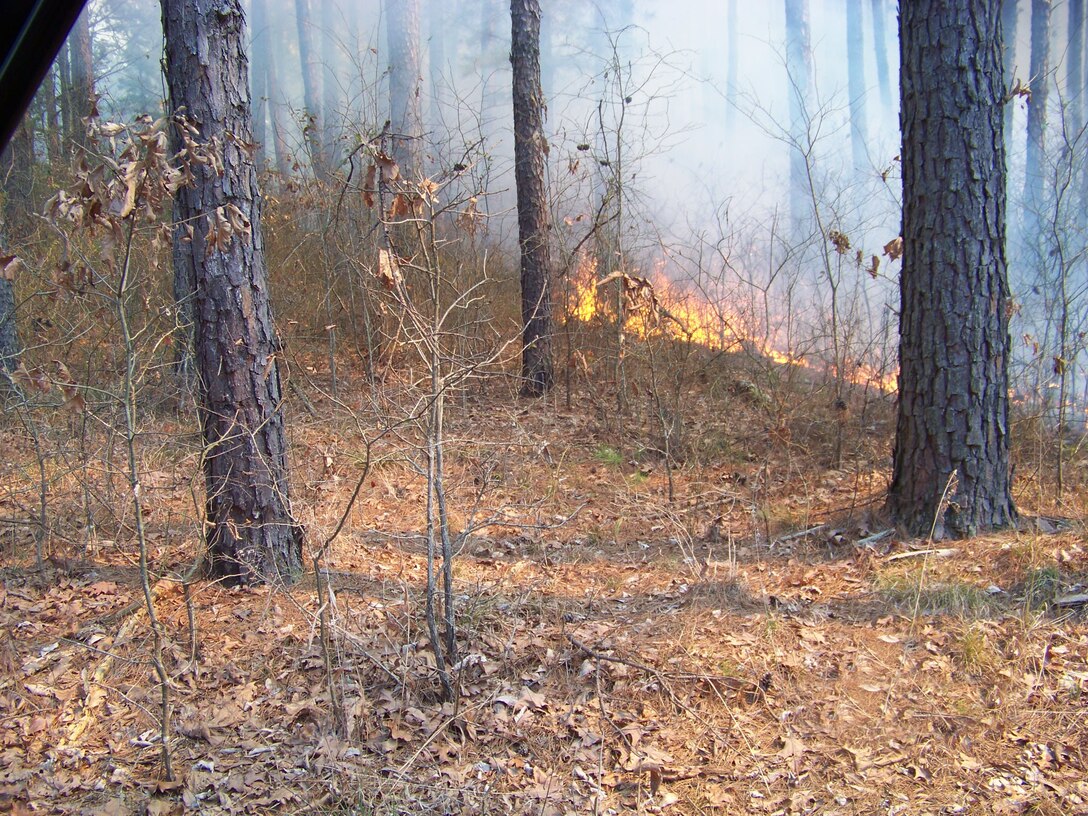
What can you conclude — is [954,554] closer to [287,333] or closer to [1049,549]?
[1049,549]

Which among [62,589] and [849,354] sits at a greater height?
[849,354]

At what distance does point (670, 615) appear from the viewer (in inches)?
167

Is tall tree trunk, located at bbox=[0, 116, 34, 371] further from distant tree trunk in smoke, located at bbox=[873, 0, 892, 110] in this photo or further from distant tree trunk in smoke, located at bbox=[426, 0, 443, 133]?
distant tree trunk in smoke, located at bbox=[873, 0, 892, 110]

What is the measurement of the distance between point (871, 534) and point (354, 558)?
346cm

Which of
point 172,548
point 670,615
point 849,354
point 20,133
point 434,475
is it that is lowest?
point 670,615

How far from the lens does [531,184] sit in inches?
357

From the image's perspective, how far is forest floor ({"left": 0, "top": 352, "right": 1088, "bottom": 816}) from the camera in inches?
117

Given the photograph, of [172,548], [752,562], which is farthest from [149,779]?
[752,562]

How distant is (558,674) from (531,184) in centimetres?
672

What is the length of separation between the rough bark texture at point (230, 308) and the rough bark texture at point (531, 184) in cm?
482

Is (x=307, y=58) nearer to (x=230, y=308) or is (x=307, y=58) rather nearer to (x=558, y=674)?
(x=230, y=308)

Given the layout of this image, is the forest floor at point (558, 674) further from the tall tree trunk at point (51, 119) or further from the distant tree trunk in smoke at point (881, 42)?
Result: the distant tree trunk in smoke at point (881, 42)

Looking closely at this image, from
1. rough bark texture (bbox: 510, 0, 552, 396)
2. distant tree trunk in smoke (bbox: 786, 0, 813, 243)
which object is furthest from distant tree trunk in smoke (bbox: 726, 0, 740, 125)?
rough bark texture (bbox: 510, 0, 552, 396)

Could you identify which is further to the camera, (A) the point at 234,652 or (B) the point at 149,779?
(A) the point at 234,652
